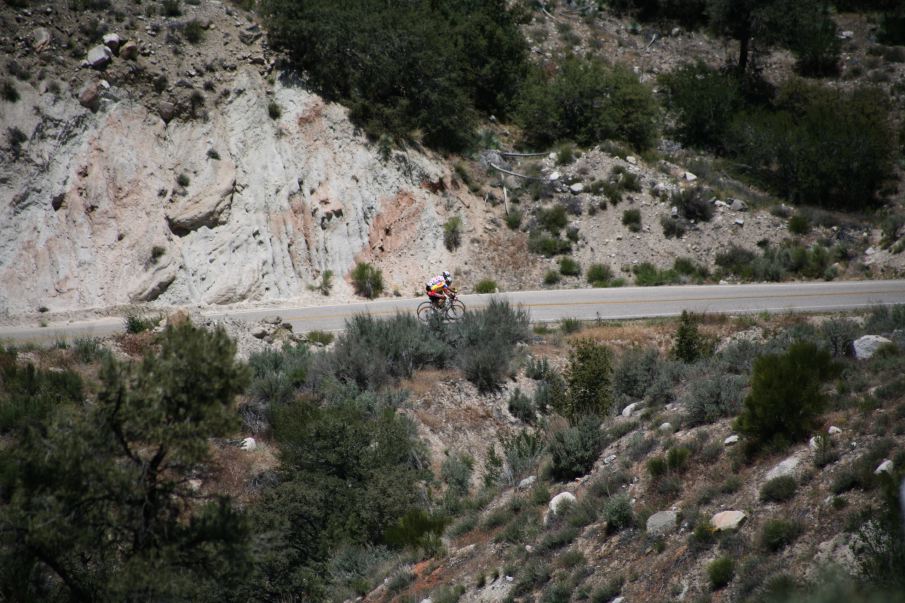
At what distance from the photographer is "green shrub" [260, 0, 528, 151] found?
3092 centimetres

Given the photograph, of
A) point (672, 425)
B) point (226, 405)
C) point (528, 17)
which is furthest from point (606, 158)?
point (226, 405)

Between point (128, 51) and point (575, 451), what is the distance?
2290 centimetres

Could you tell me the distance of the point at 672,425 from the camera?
1327 cm

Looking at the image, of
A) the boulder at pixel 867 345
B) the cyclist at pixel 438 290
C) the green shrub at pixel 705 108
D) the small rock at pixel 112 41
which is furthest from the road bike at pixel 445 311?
the green shrub at pixel 705 108

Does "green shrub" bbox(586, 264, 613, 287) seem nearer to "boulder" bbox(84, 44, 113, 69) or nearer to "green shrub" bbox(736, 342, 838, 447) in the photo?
"green shrub" bbox(736, 342, 838, 447)

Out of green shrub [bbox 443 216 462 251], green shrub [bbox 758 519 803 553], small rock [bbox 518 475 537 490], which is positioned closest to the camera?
green shrub [bbox 758 519 803 553]

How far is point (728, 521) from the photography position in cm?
972

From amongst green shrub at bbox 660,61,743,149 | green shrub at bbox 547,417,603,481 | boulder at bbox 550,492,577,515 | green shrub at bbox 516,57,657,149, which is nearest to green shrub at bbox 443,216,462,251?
green shrub at bbox 516,57,657,149

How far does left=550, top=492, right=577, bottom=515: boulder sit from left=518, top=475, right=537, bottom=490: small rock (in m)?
1.33

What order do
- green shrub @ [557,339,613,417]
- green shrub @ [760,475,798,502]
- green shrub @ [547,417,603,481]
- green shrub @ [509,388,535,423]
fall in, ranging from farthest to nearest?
green shrub @ [509,388,535,423]
green shrub @ [557,339,613,417]
green shrub @ [547,417,603,481]
green shrub @ [760,475,798,502]

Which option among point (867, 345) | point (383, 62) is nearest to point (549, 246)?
point (383, 62)

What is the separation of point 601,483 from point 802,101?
34571mm

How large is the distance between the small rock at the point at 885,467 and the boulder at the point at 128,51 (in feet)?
89.0

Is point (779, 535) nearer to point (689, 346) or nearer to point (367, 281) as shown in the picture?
point (689, 346)
